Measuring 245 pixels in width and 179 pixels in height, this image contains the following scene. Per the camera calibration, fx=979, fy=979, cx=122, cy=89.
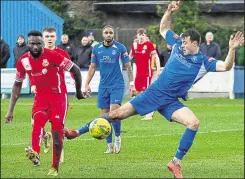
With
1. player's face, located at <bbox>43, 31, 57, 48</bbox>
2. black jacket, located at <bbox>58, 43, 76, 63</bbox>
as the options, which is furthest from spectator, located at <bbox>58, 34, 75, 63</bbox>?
player's face, located at <bbox>43, 31, 57, 48</bbox>

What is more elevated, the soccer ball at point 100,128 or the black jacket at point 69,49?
the soccer ball at point 100,128

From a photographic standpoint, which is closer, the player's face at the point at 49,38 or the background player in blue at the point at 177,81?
the background player in blue at the point at 177,81

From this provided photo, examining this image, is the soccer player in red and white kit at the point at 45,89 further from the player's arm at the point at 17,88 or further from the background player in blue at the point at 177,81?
the background player in blue at the point at 177,81

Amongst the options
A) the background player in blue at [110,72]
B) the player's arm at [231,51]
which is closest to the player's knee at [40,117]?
the player's arm at [231,51]

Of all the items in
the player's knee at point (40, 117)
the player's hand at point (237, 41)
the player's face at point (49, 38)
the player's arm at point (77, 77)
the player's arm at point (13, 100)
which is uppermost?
the player's hand at point (237, 41)

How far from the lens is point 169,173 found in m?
13.5

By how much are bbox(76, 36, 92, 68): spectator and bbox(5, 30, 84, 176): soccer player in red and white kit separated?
1804cm

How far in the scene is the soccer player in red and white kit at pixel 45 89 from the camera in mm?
13242

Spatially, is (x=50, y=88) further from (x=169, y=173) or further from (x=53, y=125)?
(x=169, y=173)

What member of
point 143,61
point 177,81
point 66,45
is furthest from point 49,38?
point 66,45

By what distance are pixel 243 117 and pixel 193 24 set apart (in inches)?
505

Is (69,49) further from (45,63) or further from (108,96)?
(45,63)

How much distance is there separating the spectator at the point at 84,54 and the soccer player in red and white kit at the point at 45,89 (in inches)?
710

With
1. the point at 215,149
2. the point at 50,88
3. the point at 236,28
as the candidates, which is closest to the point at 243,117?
the point at 215,149
